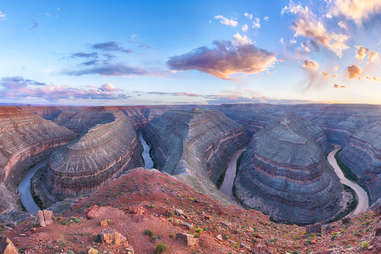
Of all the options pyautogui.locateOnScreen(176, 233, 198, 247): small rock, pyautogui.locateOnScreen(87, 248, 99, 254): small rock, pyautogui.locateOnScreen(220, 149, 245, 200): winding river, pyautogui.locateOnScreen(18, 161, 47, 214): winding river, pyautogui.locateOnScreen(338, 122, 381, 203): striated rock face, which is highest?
pyautogui.locateOnScreen(87, 248, 99, 254): small rock

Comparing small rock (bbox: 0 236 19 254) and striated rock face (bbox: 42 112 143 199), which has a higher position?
small rock (bbox: 0 236 19 254)

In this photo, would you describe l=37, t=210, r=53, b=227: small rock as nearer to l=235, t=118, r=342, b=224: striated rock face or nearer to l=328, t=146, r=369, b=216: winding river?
l=235, t=118, r=342, b=224: striated rock face

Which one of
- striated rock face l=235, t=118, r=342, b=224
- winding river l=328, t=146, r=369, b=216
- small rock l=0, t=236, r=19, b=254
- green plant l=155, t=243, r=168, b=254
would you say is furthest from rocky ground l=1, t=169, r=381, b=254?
winding river l=328, t=146, r=369, b=216

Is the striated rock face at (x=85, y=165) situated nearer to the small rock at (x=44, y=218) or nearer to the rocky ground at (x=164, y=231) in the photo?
the rocky ground at (x=164, y=231)

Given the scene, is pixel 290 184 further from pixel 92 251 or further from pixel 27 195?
pixel 27 195

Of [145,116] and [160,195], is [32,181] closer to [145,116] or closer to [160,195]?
[160,195]

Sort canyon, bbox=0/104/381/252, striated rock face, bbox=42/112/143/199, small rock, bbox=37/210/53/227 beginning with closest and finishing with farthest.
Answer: small rock, bbox=37/210/53/227
canyon, bbox=0/104/381/252
striated rock face, bbox=42/112/143/199
